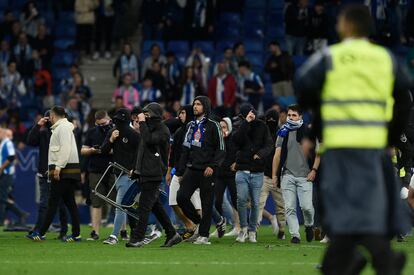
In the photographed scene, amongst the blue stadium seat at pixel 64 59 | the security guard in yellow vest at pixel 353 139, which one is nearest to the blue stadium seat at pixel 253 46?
the blue stadium seat at pixel 64 59

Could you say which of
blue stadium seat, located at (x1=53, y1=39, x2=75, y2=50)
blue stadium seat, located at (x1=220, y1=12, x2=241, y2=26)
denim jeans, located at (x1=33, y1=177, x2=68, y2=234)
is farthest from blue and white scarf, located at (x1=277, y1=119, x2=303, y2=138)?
blue stadium seat, located at (x1=53, y1=39, x2=75, y2=50)

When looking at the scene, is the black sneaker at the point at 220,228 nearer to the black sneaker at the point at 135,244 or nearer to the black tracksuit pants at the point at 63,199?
Result: the black tracksuit pants at the point at 63,199

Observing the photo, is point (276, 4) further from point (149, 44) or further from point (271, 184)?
point (271, 184)

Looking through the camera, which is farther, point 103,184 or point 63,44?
point 63,44

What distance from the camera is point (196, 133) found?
17.8 m

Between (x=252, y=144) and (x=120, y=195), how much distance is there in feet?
7.20

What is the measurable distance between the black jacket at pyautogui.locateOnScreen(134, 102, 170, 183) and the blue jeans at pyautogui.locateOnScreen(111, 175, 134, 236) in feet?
4.56

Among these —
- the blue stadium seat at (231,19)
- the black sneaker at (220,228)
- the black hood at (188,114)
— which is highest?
the blue stadium seat at (231,19)

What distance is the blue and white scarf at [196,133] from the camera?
698 inches

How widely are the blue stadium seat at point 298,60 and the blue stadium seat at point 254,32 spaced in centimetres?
159

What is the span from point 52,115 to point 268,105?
399 inches

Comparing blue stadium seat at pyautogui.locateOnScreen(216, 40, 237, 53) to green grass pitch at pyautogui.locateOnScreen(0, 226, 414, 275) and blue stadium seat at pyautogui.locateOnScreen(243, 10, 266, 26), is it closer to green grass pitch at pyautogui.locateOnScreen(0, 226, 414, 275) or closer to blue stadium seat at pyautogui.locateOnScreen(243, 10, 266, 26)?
blue stadium seat at pyautogui.locateOnScreen(243, 10, 266, 26)

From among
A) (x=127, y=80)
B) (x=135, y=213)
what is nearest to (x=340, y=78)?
(x=135, y=213)

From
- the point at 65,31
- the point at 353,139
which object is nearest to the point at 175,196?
the point at 353,139
